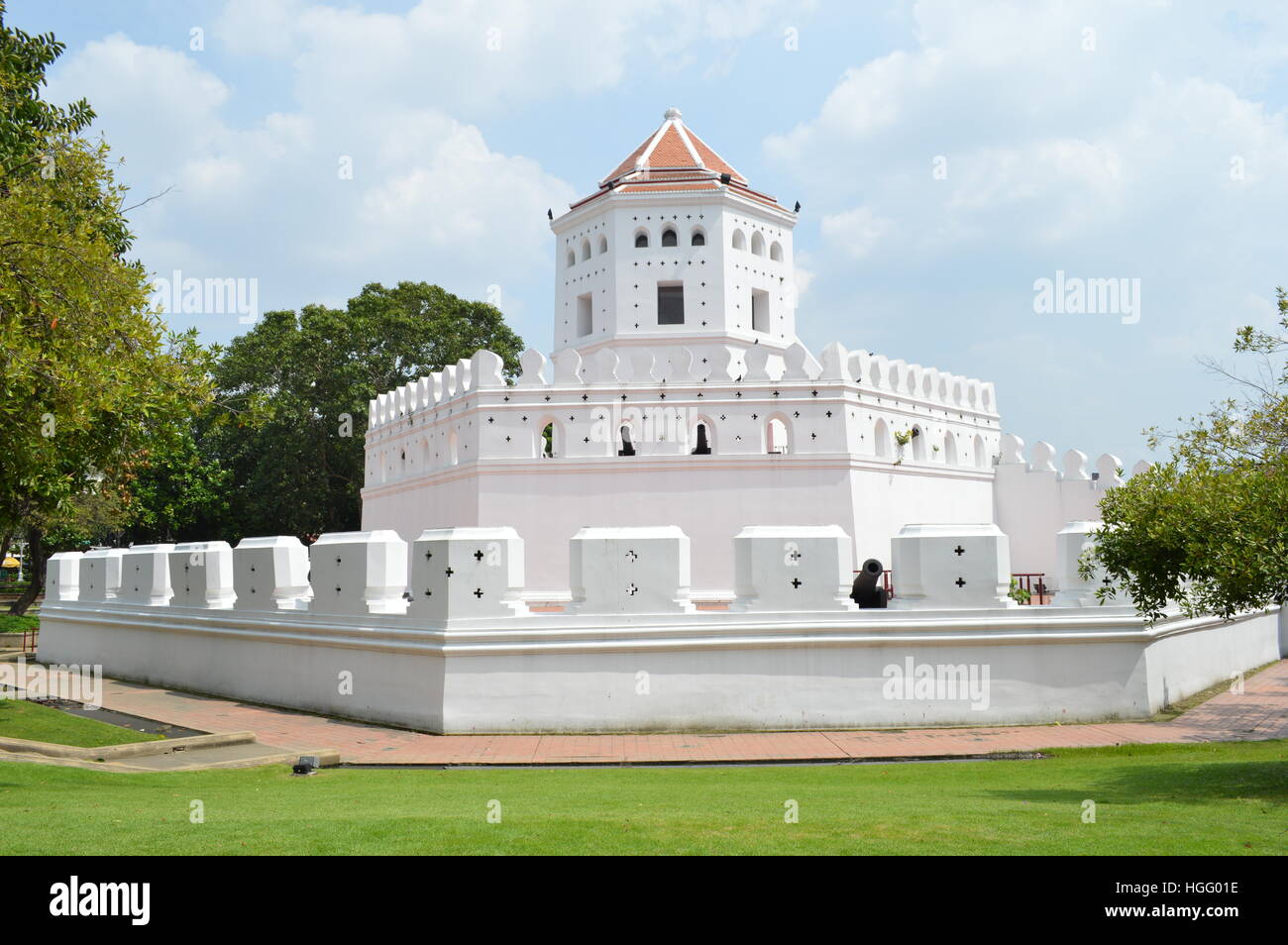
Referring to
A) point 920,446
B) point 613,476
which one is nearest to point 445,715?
point 613,476

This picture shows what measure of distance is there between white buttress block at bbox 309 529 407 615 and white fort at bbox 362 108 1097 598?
27.8 feet

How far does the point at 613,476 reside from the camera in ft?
71.9

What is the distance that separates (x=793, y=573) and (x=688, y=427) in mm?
10666

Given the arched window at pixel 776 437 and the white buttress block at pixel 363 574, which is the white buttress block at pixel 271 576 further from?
the arched window at pixel 776 437

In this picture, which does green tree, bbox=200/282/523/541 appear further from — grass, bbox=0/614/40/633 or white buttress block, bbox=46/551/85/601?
white buttress block, bbox=46/551/85/601

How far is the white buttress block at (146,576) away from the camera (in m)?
17.6

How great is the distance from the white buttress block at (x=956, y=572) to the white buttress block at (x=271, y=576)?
7.80m

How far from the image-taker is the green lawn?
534 centimetres

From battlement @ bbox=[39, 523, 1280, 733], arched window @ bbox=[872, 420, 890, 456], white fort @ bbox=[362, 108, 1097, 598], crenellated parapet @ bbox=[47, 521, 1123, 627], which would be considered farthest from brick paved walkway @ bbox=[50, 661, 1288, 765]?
arched window @ bbox=[872, 420, 890, 456]

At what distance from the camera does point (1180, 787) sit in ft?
25.7

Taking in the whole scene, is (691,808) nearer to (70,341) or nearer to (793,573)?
(793,573)
